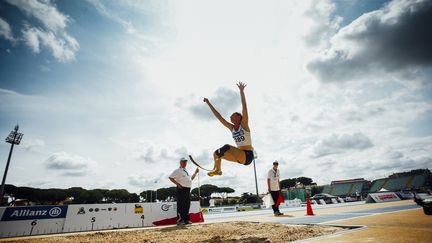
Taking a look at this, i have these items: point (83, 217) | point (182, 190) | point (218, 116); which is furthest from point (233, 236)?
point (83, 217)

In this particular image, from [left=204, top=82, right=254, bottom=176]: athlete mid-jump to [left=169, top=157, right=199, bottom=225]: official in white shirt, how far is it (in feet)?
10.2

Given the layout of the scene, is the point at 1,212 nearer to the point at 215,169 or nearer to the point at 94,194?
the point at 215,169

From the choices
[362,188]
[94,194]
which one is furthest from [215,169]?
[94,194]

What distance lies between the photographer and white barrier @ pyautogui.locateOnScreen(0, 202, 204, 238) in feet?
25.3

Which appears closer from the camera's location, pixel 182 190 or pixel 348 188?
pixel 182 190

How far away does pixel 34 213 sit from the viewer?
318 inches

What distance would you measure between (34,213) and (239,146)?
26.8 ft

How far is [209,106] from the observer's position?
265 inches

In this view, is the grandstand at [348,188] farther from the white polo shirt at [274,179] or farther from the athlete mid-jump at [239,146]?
the athlete mid-jump at [239,146]

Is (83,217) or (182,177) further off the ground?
(182,177)

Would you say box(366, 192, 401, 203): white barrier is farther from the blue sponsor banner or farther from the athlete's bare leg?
the blue sponsor banner

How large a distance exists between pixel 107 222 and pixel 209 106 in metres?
6.74

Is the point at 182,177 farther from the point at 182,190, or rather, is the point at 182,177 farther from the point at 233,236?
the point at 233,236

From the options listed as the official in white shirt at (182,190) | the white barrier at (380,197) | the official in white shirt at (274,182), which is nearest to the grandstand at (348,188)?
the white barrier at (380,197)
